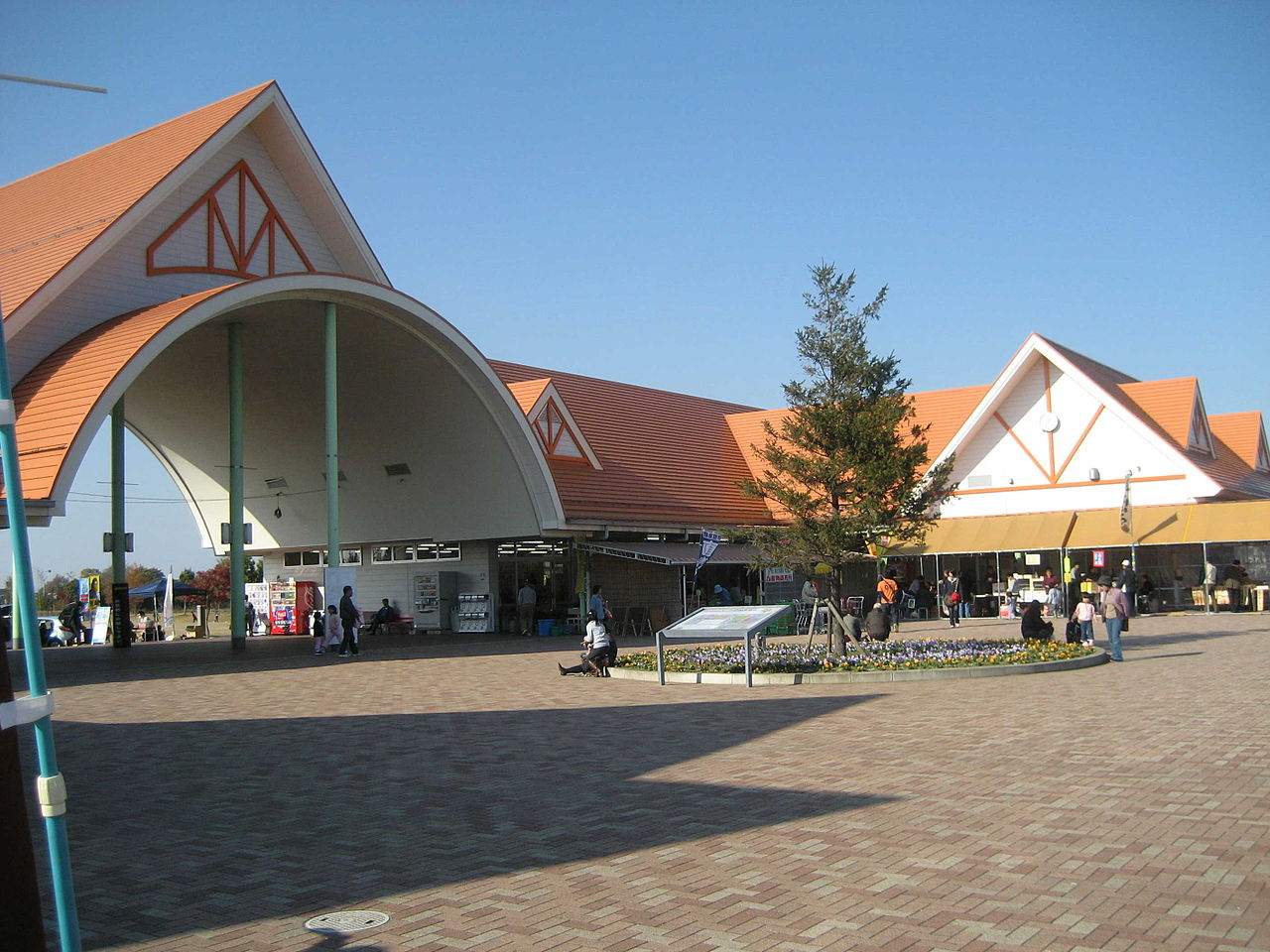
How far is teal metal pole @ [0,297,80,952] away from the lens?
3.63 m

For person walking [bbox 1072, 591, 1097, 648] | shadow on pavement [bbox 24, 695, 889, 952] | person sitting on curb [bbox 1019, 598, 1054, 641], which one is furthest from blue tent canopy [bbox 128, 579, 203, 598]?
person walking [bbox 1072, 591, 1097, 648]

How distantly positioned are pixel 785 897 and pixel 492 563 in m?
28.2

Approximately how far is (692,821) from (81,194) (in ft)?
87.8

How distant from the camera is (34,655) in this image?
361cm

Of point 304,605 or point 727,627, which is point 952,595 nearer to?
point 727,627

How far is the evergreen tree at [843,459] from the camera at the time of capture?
20125 mm

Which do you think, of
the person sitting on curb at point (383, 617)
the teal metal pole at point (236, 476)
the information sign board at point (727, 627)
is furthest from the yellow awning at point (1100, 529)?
the teal metal pole at point (236, 476)

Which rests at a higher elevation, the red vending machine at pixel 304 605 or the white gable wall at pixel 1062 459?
the white gable wall at pixel 1062 459

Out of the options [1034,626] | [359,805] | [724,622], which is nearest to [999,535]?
[1034,626]

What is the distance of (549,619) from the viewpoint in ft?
107

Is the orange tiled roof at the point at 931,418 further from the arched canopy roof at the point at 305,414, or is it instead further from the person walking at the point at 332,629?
the person walking at the point at 332,629

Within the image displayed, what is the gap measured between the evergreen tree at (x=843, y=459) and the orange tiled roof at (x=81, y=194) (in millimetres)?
15522

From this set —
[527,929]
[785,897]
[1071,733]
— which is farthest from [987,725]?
[527,929]

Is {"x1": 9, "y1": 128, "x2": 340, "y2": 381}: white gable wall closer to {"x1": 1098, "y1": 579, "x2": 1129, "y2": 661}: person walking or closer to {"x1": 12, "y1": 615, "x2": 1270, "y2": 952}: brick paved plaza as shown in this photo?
{"x1": 12, "y1": 615, "x2": 1270, "y2": 952}: brick paved plaza
